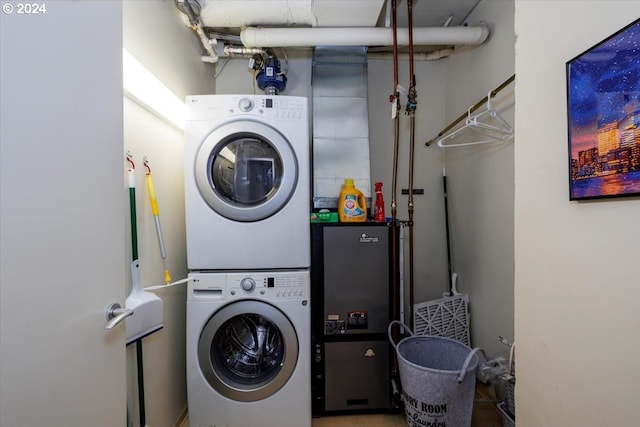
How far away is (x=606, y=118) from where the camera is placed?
1.98 feet

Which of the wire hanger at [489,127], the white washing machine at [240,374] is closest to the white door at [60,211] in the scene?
Result: the white washing machine at [240,374]

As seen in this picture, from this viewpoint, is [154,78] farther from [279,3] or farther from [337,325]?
[337,325]

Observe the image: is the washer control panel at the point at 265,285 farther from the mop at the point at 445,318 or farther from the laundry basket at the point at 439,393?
the mop at the point at 445,318

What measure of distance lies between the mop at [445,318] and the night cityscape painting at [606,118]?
1.39m

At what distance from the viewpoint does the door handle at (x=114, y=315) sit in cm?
73

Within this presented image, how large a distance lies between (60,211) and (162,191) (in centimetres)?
86

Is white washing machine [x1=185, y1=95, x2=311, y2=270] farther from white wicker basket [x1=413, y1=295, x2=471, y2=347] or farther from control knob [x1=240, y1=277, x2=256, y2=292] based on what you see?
white wicker basket [x1=413, y1=295, x2=471, y2=347]

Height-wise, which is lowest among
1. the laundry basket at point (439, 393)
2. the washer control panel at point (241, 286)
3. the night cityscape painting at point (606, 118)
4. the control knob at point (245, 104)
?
the laundry basket at point (439, 393)

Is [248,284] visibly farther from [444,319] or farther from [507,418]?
[507,418]

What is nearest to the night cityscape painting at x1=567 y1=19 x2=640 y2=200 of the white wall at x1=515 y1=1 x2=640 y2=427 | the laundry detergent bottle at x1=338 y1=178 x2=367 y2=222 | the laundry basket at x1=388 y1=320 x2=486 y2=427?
the white wall at x1=515 y1=1 x2=640 y2=427

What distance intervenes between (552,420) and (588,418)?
0.45 feet

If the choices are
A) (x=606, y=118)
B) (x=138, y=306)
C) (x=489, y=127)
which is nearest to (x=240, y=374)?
(x=138, y=306)

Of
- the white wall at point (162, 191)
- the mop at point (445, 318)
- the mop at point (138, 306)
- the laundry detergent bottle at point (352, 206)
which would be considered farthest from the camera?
the mop at point (445, 318)

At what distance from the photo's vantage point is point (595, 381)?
64 centimetres
